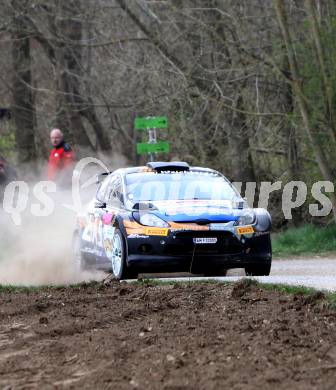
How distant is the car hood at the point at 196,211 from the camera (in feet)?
51.5

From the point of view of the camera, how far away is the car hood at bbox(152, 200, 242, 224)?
51.5 ft

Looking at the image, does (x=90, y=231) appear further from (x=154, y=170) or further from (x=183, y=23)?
(x=183, y=23)

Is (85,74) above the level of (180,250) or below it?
above

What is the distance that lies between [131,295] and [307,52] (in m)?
11.6

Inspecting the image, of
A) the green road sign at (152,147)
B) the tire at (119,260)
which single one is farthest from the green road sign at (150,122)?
the tire at (119,260)

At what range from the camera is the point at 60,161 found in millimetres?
22969

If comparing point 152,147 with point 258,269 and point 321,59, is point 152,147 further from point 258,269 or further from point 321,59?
point 258,269

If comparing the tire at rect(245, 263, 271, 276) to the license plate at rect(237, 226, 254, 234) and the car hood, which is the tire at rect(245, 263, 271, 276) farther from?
the car hood

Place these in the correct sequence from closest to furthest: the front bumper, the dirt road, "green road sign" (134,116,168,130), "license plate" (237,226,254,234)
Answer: the dirt road < the front bumper < "license plate" (237,226,254,234) < "green road sign" (134,116,168,130)

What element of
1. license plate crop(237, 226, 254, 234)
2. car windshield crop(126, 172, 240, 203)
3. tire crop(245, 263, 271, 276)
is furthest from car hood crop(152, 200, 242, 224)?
tire crop(245, 263, 271, 276)

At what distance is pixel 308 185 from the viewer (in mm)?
24250

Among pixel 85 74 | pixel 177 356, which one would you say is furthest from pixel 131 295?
pixel 85 74

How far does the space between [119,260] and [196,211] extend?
4.24ft

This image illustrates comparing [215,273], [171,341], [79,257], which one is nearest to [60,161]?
[79,257]
